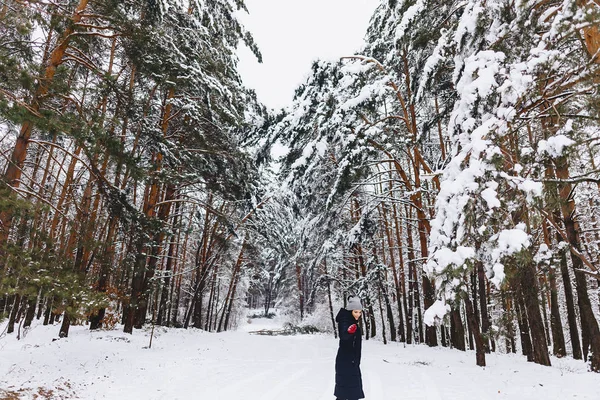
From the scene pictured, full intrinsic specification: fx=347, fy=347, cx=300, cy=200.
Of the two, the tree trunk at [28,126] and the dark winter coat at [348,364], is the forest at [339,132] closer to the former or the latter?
the tree trunk at [28,126]

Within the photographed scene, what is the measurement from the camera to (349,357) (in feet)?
15.8

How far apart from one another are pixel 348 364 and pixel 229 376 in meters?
4.26

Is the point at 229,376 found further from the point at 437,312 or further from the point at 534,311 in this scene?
the point at 534,311

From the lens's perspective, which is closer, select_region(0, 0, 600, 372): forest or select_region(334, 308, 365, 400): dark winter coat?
select_region(0, 0, 600, 372): forest

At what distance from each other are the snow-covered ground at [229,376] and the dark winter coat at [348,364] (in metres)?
1.55

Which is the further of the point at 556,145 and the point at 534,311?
the point at 534,311

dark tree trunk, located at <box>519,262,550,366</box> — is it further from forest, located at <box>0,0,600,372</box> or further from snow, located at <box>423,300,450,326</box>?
snow, located at <box>423,300,450,326</box>

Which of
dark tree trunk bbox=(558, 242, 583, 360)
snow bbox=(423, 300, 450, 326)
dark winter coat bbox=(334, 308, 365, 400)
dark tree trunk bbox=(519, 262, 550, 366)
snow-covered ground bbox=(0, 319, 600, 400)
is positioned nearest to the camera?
snow bbox=(423, 300, 450, 326)

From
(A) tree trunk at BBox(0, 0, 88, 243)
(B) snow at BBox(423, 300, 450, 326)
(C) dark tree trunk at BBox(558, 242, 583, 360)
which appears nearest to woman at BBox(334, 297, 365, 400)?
(B) snow at BBox(423, 300, 450, 326)

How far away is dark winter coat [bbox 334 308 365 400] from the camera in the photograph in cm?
474

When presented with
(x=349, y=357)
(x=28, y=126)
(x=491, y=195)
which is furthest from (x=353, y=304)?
Result: (x=28, y=126)

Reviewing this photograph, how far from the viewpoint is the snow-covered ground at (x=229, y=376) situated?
6297 millimetres

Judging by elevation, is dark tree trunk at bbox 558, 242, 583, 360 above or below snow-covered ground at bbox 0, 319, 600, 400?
above

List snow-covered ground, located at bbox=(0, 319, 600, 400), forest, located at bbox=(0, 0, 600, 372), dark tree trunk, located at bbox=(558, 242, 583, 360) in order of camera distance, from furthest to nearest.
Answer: dark tree trunk, located at bbox=(558, 242, 583, 360) → snow-covered ground, located at bbox=(0, 319, 600, 400) → forest, located at bbox=(0, 0, 600, 372)
